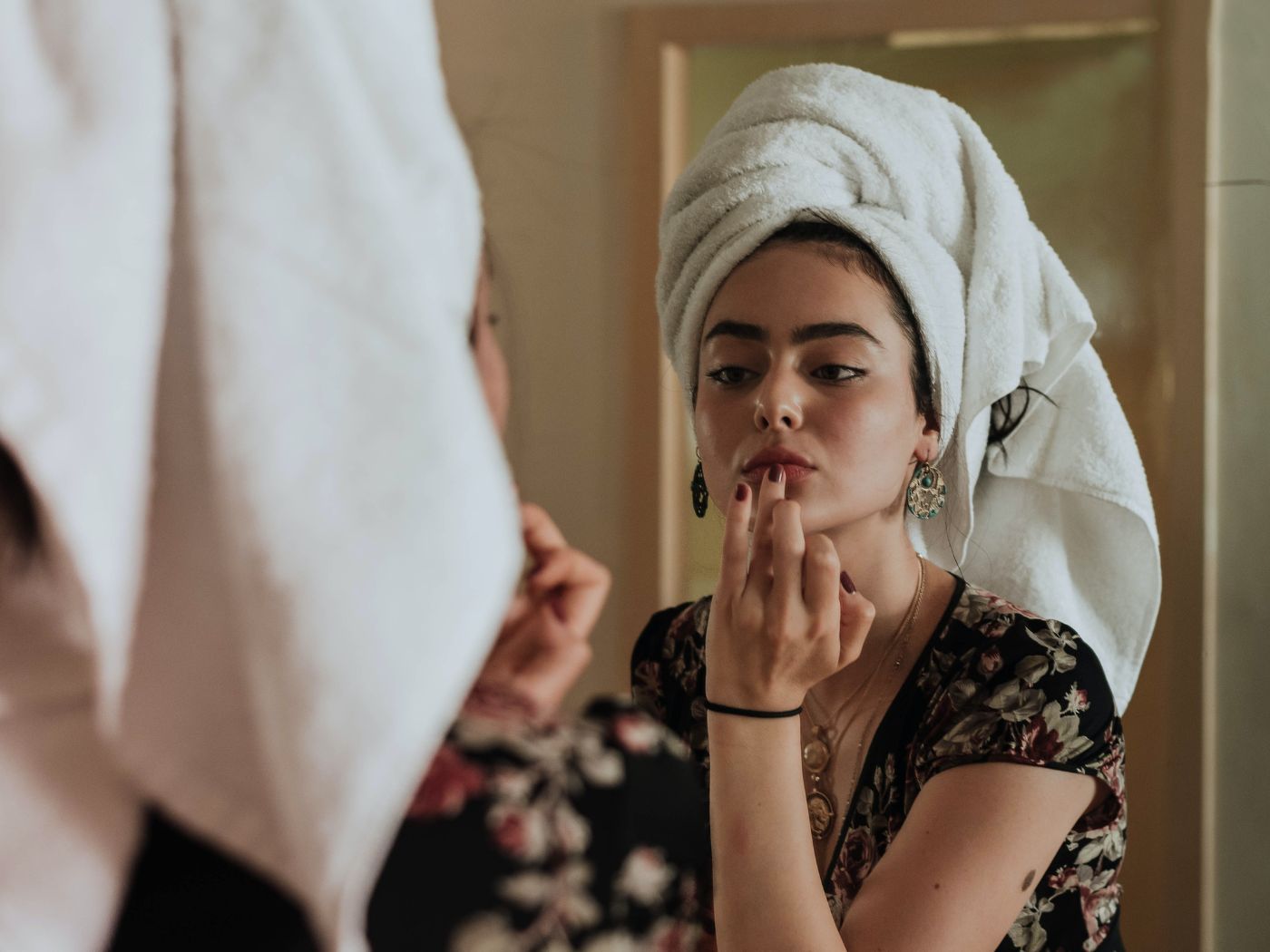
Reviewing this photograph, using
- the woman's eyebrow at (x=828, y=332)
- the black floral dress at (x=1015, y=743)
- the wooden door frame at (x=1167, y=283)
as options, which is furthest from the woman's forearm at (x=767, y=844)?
the wooden door frame at (x=1167, y=283)

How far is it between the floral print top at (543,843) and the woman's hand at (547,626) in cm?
4

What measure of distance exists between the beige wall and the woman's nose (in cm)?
33

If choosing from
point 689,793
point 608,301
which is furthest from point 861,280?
point 689,793

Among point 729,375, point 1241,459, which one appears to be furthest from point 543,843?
point 1241,459

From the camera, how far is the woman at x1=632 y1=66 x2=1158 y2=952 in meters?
0.66

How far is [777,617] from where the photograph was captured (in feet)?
1.91

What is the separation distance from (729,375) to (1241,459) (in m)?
0.37

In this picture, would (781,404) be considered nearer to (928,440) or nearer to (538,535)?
(928,440)

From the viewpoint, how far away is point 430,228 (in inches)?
11.6

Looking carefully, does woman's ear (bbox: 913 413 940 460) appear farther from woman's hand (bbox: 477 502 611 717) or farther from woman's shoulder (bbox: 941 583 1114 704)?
woman's hand (bbox: 477 502 611 717)

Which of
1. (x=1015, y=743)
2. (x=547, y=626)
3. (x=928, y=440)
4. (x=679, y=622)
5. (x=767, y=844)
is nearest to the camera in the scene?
(x=547, y=626)

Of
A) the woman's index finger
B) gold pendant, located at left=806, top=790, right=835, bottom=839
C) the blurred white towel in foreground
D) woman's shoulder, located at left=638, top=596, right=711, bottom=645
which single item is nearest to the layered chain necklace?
gold pendant, located at left=806, top=790, right=835, bottom=839

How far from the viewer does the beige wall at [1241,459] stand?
81 centimetres

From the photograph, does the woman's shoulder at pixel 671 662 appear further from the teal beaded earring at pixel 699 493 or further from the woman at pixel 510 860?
the woman at pixel 510 860
